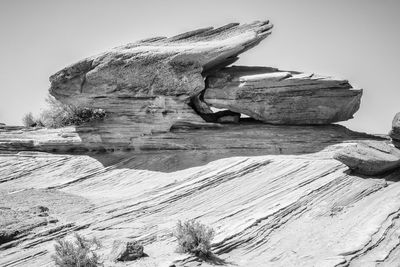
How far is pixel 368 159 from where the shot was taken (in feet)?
63.6

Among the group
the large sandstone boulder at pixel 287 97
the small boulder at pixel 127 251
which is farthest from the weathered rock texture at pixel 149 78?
the small boulder at pixel 127 251

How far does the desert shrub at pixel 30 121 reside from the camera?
27031 millimetres

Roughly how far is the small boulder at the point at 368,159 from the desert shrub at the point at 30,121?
16.8 metres

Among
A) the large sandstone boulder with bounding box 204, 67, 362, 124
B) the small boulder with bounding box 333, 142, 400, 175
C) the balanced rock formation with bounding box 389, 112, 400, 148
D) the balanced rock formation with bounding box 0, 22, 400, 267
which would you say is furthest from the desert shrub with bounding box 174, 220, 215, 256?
the balanced rock formation with bounding box 389, 112, 400, 148

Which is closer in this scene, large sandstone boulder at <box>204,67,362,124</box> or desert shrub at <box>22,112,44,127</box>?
large sandstone boulder at <box>204,67,362,124</box>

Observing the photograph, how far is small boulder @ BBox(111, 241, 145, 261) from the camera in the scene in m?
13.7

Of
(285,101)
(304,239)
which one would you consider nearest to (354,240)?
(304,239)

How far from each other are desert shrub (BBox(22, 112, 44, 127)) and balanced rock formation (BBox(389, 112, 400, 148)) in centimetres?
1866

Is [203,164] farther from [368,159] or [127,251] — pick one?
[127,251]

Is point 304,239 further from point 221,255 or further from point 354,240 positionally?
point 221,255

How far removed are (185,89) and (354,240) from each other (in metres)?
10.4

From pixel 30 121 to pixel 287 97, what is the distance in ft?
50.5

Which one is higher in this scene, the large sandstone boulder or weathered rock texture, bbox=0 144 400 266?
the large sandstone boulder

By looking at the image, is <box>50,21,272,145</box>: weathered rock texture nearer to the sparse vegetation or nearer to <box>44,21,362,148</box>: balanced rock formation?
<box>44,21,362,148</box>: balanced rock formation
